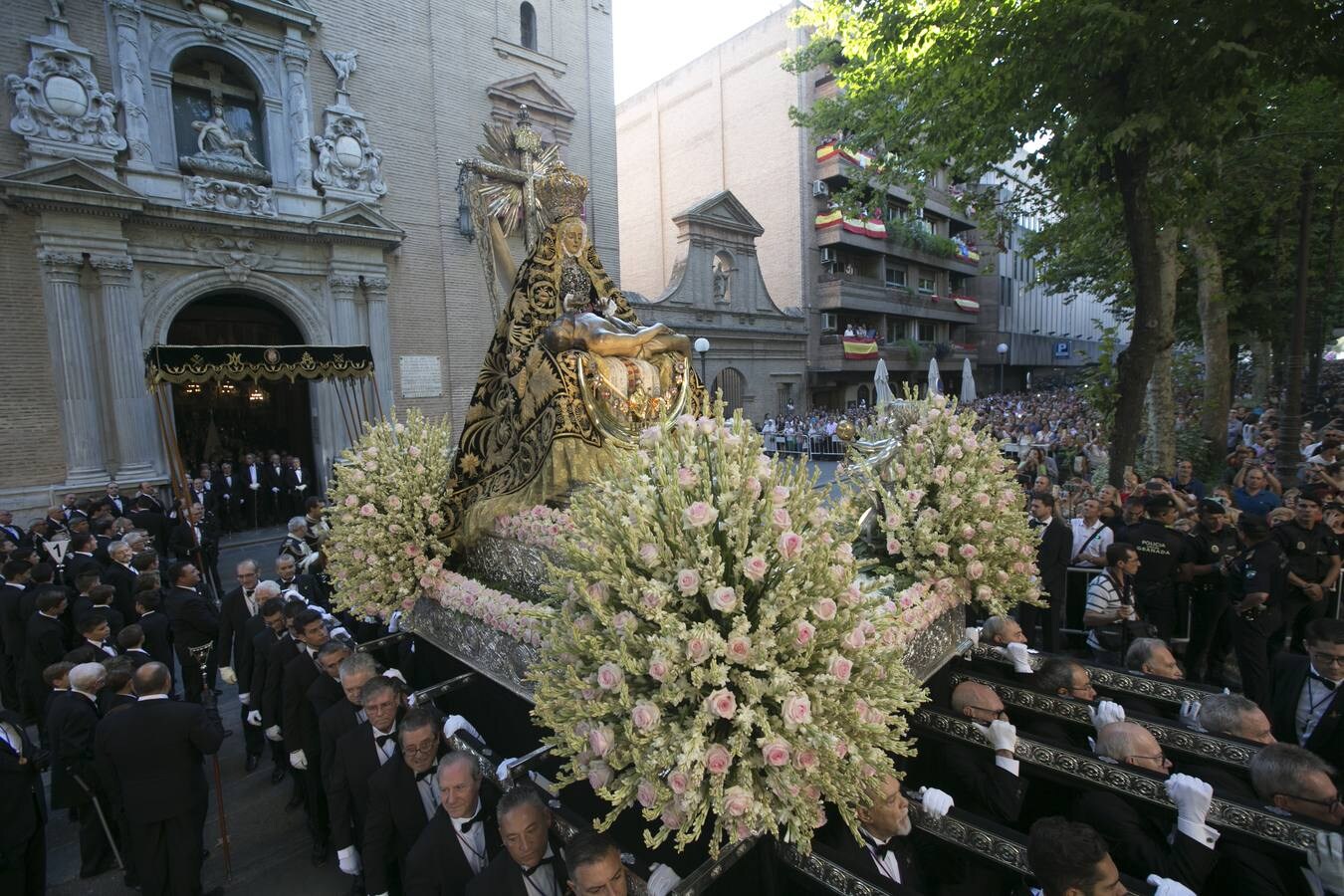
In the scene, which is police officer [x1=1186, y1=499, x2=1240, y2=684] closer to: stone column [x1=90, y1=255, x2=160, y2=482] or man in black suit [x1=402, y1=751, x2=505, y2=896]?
man in black suit [x1=402, y1=751, x2=505, y2=896]

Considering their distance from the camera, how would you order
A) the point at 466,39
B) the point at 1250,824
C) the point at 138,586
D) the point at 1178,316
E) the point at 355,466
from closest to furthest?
the point at 1250,824 < the point at 355,466 < the point at 138,586 < the point at 466,39 < the point at 1178,316

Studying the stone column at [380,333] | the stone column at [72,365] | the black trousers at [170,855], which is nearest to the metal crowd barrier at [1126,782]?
the black trousers at [170,855]

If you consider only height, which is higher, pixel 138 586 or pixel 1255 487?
pixel 1255 487

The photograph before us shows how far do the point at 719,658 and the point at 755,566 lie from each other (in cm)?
36

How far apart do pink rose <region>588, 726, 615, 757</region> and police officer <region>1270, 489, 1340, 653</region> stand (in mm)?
6598

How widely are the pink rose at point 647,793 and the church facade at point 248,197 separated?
614 inches

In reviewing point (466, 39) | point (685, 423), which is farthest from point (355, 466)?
point (466, 39)

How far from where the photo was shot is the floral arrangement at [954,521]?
15.0 ft

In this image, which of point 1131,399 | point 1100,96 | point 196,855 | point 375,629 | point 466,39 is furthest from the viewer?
point 466,39

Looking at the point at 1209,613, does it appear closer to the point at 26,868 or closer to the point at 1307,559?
the point at 1307,559

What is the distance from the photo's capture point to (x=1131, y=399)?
8820 mm

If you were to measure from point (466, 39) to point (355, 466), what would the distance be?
17600 millimetres

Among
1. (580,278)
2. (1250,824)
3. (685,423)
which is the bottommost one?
(1250,824)

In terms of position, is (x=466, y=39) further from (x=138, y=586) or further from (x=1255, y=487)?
(x=1255, y=487)
